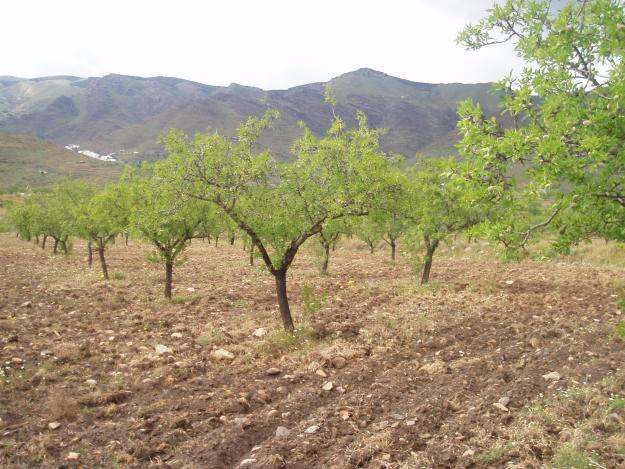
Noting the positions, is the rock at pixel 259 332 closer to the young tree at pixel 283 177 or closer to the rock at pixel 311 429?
the young tree at pixel 283 177

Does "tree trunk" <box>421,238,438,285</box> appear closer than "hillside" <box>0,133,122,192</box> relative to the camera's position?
Yes

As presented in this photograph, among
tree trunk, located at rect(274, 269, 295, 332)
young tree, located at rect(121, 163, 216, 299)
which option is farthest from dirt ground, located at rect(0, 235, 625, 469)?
young tree, located at rect(121, 163, 216, 299)

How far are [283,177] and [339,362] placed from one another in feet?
19.7

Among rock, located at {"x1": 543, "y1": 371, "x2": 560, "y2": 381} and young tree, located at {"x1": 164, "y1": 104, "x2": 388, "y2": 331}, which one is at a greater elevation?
young tree, located at {"x1": 164, "y1": 104, "x2": 388, "y2": 331}

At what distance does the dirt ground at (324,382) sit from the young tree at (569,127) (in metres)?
3.44

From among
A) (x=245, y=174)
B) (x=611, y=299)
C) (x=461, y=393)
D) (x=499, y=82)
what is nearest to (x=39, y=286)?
(x=245, y=174)

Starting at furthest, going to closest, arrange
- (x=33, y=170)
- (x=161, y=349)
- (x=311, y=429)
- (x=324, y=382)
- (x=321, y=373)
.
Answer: (x=33, y=170), (x=161, y=349), (x=321, y=373), (x=324, y=382), (x=311, y=429)

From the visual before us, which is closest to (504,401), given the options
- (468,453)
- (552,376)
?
(552,376)

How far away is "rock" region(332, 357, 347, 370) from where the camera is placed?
11133 mm

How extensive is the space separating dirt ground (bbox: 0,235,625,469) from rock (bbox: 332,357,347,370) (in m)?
0.04

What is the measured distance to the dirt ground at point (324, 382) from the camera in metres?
7.07

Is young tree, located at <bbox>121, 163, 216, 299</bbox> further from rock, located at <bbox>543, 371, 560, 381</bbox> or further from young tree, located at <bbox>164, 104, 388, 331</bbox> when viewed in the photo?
rock, located at <bbox>543, 371, 560, 381</bbox>

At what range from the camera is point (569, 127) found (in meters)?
5.53

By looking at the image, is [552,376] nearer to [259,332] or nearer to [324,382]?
[324,382]
